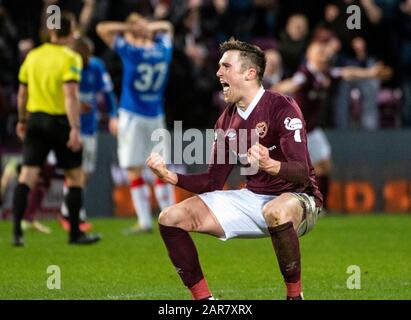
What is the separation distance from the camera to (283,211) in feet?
25.8

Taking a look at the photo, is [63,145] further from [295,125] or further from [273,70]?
[273,70]

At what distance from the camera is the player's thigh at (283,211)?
7.82 meters

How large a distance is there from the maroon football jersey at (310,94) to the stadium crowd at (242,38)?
1.20 meters

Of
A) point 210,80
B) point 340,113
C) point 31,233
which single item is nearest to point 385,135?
point 340,113

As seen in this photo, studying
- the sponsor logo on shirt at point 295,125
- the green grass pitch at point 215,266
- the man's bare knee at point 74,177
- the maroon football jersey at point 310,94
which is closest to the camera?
the sponsor logo on shirt at point 295,125

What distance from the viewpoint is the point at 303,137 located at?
8047 mm

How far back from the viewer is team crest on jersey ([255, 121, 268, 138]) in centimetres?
822

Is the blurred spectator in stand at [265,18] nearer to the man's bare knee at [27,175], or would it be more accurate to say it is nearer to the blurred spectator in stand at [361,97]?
the blurred spectator in stand at [361,97]

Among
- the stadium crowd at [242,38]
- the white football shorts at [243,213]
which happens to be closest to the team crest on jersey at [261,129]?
the white football shorts at [243,213]

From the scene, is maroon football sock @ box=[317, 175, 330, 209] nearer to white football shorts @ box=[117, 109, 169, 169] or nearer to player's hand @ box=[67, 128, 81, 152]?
white football shorts @ box=[117, 109, 169, 169]

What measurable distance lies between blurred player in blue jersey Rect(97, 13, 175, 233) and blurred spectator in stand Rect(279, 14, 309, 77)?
12.5 feet

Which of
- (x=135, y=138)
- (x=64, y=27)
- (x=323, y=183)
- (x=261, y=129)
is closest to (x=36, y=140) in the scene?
(x=64, y=27)

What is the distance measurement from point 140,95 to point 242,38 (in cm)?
452
